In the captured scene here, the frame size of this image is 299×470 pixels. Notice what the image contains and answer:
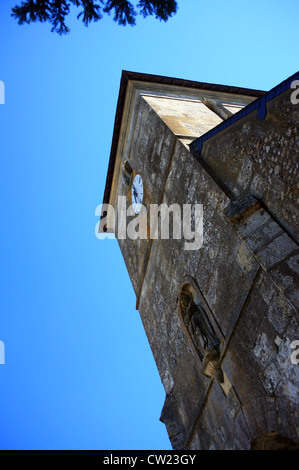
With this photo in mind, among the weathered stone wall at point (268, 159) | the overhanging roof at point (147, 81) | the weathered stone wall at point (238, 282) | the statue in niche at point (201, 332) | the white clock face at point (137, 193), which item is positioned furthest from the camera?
the overhanging roof at point (147, 81)

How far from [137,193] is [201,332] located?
15.8 feet

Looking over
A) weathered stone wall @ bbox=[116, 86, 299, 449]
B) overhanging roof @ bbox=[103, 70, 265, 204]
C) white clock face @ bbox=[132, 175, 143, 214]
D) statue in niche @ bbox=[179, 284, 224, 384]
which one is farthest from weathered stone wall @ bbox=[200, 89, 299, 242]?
overhanging roof @ bbox=[103, 70, 265, 204]

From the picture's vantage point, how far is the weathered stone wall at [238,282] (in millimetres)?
4793

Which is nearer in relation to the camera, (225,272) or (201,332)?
(225,272)

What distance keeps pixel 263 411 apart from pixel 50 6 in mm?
6716

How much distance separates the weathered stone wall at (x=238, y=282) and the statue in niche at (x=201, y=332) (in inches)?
8.0

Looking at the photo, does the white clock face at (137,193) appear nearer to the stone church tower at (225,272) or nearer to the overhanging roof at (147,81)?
the stone church tower at (225,272)

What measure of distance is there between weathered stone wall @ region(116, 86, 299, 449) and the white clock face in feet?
4.12

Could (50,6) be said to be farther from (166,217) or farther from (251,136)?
(166,217)

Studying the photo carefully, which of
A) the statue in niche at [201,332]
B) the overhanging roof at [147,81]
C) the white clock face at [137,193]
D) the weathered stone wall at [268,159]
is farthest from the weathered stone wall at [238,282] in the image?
the overhanging roof at [147,81]

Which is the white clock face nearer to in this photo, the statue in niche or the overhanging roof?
the overhanging roof

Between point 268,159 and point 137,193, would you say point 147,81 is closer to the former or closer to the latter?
point 137,193

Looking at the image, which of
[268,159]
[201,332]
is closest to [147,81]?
[268,159]

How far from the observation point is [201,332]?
656cm
